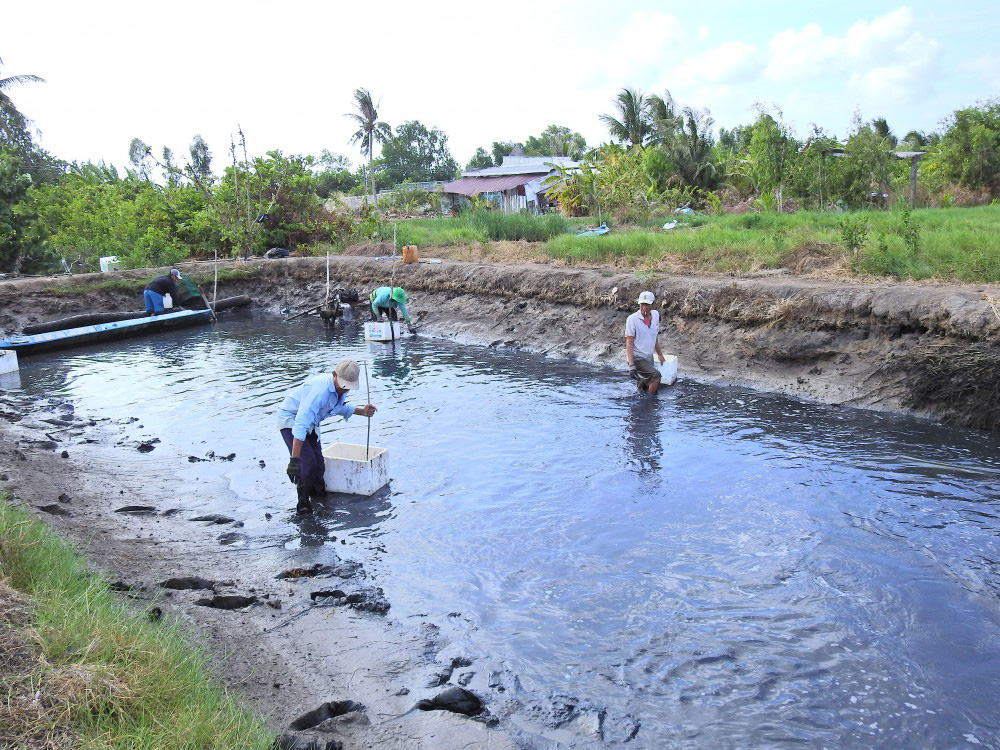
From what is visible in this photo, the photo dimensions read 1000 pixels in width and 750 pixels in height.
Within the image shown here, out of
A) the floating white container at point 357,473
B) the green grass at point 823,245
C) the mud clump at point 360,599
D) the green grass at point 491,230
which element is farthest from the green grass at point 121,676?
the green grass at point 491,230

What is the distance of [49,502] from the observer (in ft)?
24.4

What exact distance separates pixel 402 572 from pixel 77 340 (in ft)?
51.8

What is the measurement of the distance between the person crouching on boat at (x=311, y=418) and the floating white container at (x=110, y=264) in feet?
65.4

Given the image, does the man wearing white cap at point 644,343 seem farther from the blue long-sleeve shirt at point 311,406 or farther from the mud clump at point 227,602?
the mud clump at point 227,602

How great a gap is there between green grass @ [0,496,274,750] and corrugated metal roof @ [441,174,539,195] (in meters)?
40.2

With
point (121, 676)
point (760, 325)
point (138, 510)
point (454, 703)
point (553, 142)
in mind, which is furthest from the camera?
point (553, 142)

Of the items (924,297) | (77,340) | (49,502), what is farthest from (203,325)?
(924,297)

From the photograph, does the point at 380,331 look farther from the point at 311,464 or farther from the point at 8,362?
the point at 311,464

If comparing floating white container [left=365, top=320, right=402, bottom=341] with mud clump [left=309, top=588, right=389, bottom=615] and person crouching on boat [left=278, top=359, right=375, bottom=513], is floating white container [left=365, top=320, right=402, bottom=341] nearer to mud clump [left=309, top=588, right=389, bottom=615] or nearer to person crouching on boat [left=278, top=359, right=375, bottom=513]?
Result: person crouching on boat [left=278, top=359, right=375, bottom=513]

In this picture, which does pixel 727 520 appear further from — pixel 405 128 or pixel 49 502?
pixel 405 128

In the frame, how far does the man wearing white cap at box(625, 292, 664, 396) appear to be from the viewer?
36.0 ft

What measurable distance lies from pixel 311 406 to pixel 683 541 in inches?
147

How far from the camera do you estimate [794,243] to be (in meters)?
14.7

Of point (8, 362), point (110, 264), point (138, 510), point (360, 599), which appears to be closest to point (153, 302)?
point (110, 264)
